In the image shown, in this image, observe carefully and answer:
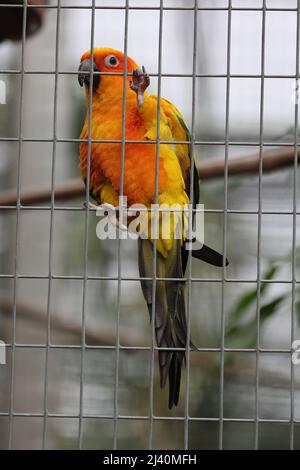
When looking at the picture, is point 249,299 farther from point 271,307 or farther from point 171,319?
point 171,319

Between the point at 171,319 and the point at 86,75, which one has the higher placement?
the point at 86,75

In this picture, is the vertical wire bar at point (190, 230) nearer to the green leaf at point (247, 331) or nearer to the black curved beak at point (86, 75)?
the black curved beak at point (86, 75)

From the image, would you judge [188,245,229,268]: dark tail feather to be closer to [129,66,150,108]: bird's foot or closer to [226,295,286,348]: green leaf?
[129,66,150,108]: bird's foot

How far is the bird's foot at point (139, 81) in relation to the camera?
889 millimetres

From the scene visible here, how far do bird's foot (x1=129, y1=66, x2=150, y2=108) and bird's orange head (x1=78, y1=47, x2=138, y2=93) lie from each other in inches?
1.5

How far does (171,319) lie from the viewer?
3.03 feet

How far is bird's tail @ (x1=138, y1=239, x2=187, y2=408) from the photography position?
918mm

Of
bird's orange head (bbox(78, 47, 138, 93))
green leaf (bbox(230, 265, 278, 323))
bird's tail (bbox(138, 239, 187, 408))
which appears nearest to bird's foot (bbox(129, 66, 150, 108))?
bird's orange head (bbox(78, 47, 138, 93))

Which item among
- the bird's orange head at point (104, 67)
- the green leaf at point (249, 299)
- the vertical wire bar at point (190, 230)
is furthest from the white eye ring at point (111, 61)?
the green leaf at point (249, 299)

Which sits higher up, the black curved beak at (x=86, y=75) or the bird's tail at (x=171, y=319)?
the black curved beak at (x=86, y=75)

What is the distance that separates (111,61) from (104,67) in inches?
0.4

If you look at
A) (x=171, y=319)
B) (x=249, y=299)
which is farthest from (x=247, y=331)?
(x=171, y=319)
